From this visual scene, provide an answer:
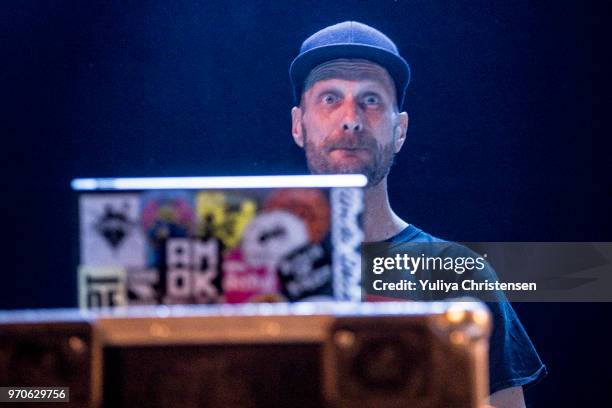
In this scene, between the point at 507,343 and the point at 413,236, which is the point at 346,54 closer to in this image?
the point at 413,236

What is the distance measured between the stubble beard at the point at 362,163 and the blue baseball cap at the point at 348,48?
5.9 inches

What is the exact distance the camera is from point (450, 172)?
2.57 metres

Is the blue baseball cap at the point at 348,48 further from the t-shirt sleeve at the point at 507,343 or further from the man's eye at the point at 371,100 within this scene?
the t-shirt sleeve at the point at 507,343

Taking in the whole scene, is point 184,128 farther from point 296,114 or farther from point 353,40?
point 353,40

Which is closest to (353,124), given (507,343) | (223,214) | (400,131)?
(400,131)

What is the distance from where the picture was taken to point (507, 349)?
245 centimetres

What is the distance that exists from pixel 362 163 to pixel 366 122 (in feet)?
0.39

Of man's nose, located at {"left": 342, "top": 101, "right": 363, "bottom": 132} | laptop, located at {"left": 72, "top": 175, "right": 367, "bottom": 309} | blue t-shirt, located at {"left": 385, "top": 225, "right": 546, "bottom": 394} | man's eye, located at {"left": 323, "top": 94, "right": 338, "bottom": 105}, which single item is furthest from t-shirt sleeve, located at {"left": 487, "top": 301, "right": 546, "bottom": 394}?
laptop, located at {"left": 72, "top": 175, "right": 367, "bottom": 309}

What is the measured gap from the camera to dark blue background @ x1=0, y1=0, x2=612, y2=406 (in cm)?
257

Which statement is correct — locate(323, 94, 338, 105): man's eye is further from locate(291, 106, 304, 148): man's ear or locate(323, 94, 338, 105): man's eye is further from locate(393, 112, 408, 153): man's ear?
locate(393, 112, 408, 153): man's ear

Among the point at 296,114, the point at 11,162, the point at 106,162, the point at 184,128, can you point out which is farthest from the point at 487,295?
the point at 11,162

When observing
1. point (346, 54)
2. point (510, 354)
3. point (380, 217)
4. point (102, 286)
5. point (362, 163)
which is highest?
point (346, 54)

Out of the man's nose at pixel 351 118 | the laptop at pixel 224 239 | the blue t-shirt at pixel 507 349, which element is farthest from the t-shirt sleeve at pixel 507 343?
the laptop at pixel 224 239

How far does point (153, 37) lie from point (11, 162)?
0.58 m
